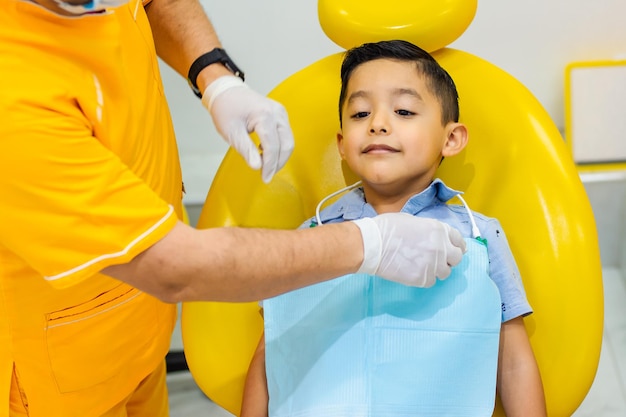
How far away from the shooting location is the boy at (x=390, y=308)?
1217mm

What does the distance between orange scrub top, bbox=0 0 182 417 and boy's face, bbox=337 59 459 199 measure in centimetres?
36

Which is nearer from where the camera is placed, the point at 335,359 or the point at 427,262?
the point at 427,262

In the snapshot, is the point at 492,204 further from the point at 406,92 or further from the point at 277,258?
the point at 277,258

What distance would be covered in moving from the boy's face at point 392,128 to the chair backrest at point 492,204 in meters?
0.13

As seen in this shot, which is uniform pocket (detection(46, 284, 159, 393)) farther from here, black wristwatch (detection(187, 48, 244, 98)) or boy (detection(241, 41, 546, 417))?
black wristwatch (detection(187, 48, 244, 98))

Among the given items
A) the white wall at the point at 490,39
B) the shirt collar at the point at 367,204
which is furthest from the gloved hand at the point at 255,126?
the white wall at the point at 490,39

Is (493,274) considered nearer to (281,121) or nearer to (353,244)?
(353,244)

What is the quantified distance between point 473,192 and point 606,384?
996mm

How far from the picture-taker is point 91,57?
1042 mm

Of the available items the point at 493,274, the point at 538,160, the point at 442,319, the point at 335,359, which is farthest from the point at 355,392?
the point at 538,160

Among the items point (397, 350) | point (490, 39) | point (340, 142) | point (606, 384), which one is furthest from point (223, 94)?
point (606, 384)

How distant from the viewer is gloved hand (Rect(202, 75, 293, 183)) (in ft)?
3.95

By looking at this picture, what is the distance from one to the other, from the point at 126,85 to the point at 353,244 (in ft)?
1.44

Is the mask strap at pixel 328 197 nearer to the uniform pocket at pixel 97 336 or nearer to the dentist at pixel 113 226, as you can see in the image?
the dentist at pixel 113 226
